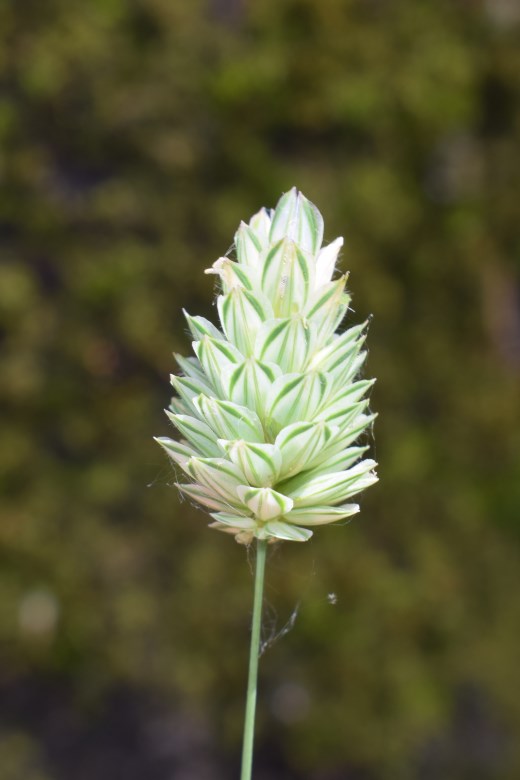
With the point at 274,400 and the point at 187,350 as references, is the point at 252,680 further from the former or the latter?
the point at 187,350

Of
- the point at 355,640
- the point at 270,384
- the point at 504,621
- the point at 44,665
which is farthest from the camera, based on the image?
the point at 504,621

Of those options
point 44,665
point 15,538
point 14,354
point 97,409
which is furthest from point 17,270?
point 44,665

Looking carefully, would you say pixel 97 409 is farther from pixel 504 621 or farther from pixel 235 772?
pixel 504 621

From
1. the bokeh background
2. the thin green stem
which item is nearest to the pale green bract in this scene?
the thin green stem

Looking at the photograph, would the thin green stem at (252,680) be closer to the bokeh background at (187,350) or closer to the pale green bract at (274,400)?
the pale green bract at (274,400)

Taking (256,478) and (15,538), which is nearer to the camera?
(256,478)

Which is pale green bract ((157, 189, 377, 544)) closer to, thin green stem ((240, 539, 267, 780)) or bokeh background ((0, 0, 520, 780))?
thin green stem ((240, 539, 267, 780))

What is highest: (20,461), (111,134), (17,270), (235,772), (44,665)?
(111,134)
